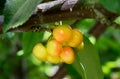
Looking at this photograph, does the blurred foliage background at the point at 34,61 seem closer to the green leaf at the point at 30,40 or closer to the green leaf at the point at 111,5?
the green leaf at the point at 30,40

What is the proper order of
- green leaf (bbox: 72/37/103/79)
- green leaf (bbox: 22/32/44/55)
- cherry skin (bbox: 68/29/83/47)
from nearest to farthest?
cherry skin (bbox: 68/29/83/47), green leaf (bbox: 72/37/103/79), green leaf (bbox: 22/32/44/55)

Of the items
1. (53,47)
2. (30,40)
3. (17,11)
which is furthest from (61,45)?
(30,40)

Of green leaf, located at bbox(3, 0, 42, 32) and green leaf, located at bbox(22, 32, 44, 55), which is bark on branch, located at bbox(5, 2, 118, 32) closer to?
green leaf, located at bbox(3, 0, 42, 32)

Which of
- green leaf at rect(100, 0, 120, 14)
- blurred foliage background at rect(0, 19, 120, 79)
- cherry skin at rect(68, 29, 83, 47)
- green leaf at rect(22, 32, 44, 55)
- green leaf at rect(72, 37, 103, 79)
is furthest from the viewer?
blurred foliage background at rect(0, 19, 120, 79)

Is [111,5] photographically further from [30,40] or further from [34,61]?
[34,61]

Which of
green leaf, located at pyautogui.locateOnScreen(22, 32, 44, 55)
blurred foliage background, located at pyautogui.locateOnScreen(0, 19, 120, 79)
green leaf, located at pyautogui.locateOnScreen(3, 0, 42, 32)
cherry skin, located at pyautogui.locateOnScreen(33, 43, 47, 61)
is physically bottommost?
blurred foliage background, located at pyautogui.locateOnScreen(0, 19, 120, 79)

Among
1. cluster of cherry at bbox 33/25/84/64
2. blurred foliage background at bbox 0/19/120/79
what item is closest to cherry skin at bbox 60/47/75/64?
cluster of cherry at bbox 33/25/84/64
